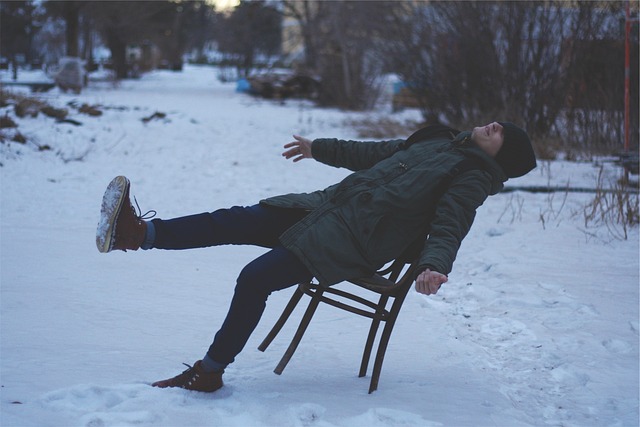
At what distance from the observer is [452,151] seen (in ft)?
11.7

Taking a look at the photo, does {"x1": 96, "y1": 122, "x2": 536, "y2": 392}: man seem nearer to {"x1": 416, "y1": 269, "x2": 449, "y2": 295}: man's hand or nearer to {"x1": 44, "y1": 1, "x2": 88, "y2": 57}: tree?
{"x1": 416, "y1": 269, "x2": 449, "y2": 295}: man's hand

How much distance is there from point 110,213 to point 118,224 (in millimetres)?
57

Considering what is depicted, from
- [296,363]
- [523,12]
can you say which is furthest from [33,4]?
[296,363]

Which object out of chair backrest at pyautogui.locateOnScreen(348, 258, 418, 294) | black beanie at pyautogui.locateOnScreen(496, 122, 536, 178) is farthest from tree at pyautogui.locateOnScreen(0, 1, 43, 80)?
black beanie at pyautogui.locateOnScreen(496, 122, 536, 178)

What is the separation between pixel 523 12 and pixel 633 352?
30.7ft

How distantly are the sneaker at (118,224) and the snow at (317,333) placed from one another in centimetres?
59

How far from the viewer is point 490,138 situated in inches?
140

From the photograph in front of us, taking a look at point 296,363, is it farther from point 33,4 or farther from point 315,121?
point 33,4

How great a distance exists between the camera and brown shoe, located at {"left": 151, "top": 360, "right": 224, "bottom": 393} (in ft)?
10.7

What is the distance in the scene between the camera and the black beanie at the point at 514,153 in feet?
11.7

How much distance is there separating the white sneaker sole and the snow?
1.93ft

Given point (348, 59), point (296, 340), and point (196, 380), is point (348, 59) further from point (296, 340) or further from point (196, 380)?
point (196, 380)

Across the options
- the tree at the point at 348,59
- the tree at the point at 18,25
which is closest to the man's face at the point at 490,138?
the tree at the point at 348,59

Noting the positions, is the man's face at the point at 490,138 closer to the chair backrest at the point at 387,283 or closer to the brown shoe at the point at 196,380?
the chair backrest at the point at 387,283
